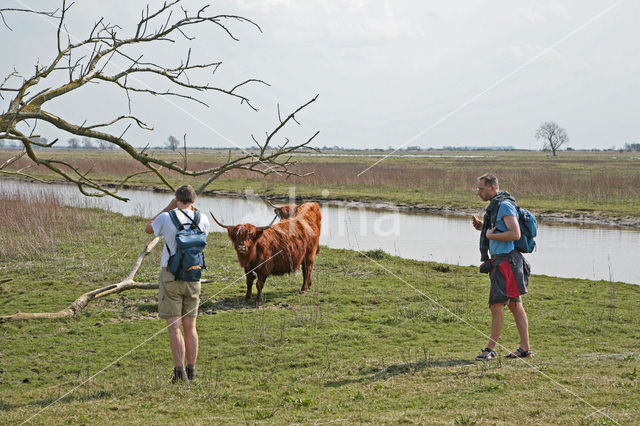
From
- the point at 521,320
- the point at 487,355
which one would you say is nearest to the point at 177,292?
the point at 487,355

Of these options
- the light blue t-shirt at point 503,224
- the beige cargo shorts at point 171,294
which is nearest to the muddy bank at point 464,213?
the light blue t-shirt at point 503,224

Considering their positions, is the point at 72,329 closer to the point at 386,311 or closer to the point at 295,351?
the point at 295,351

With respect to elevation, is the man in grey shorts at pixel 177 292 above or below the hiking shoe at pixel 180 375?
above

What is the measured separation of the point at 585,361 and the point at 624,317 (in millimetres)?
2910

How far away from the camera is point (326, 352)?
6.84 m

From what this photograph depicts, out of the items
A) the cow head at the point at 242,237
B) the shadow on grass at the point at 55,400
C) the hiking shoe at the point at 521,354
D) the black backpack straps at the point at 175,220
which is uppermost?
the black backpack straps at the point at 175,220

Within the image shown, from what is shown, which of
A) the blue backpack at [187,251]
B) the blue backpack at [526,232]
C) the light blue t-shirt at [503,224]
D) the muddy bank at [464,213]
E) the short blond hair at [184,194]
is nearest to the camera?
the blue backpack at [187,251]

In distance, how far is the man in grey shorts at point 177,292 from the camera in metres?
5.68

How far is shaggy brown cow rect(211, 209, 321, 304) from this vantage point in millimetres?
9336

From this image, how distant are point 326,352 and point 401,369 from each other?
1.08 metres

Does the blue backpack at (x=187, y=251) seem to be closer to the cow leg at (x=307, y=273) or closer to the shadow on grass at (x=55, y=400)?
the shadow on grass at (x=55, y=400)

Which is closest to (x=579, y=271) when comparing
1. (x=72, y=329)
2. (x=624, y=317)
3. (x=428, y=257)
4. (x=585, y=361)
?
(x=428, y=257)

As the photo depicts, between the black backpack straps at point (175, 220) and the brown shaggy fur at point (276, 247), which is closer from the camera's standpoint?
the black backpack straps at point (175, 220)

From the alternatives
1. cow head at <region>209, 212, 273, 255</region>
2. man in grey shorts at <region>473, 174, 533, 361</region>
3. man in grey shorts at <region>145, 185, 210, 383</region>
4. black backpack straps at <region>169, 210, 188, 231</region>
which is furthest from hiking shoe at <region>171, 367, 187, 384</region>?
cow head at <region>209, 212, 273, 255</region>
